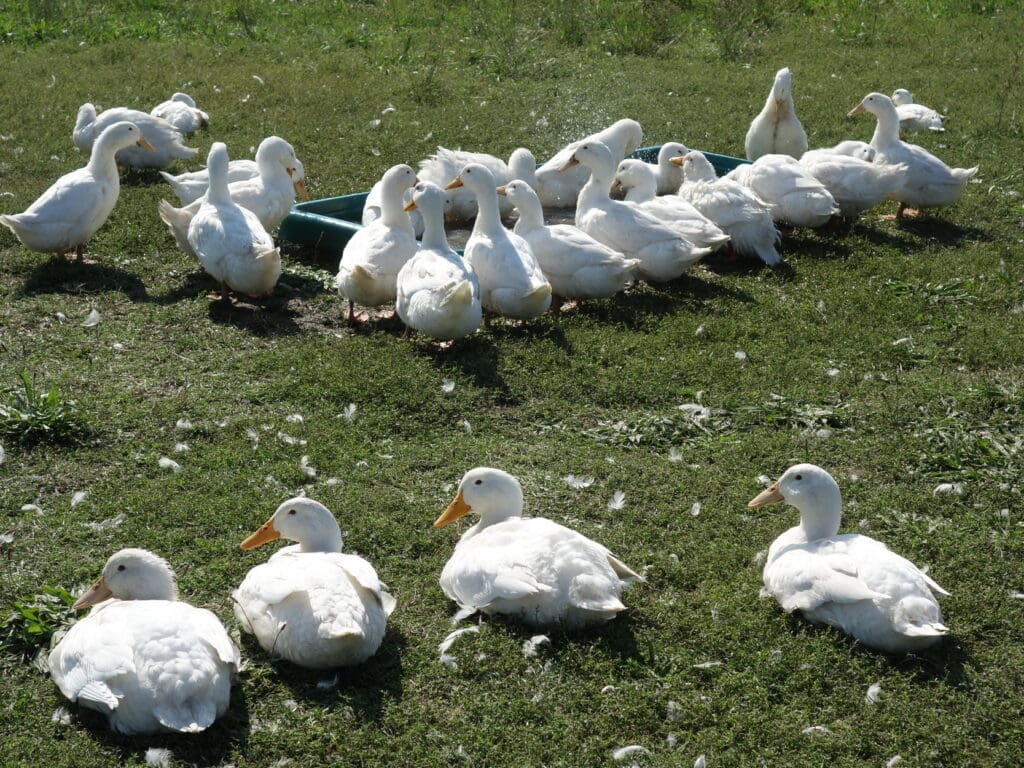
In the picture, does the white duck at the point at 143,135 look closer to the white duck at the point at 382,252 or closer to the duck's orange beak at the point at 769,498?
the white duck at the point at 382,252

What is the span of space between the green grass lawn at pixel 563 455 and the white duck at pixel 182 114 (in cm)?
46

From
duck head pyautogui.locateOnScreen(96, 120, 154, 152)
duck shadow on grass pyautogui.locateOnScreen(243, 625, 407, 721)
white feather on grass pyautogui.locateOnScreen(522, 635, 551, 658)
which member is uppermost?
duck head pyautogui.locateOnScreen(96, 120, 154, 152)

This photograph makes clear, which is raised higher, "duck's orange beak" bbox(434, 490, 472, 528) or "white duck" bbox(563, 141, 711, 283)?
"white duck" bbox(563, 141, 711, 283)

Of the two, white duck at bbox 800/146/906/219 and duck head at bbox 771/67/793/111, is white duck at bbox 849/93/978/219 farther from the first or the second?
duck head at bbox 771/67/793/111

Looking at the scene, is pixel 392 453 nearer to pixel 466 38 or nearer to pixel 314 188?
pixel 314 188

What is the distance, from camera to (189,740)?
13.7ft

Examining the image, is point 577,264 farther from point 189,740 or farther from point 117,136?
point 189,740

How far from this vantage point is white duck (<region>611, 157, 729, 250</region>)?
912 centimetres

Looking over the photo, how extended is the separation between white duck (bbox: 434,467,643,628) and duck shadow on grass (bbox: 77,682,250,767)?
1115 mm

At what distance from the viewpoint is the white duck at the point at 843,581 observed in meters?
4.63

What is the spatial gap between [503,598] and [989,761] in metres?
2.01

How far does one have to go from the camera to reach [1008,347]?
788 cm

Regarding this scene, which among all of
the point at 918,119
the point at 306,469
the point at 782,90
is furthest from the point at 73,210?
the point at 918,119

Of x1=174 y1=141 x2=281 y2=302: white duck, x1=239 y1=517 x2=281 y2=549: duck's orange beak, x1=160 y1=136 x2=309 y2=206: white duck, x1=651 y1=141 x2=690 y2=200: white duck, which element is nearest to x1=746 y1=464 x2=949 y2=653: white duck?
x1=239 y1=517 x2=281 y2=549: duck's orange beak
